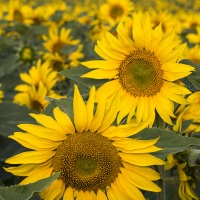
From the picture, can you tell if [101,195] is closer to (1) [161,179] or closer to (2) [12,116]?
(1) [161,179]

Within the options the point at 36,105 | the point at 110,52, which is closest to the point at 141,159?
the point at 110,52

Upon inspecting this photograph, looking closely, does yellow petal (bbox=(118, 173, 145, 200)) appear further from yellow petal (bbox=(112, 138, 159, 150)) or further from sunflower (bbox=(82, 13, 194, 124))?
sunflower (bbox=(82, 13, 194, 124))

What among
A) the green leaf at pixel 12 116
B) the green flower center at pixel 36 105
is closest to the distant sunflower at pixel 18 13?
the green flower center at pixel 36 105

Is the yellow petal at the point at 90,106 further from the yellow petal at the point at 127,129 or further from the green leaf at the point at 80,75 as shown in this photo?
the green leaf at the point at 80,75

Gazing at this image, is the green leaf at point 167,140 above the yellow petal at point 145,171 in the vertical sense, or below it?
above

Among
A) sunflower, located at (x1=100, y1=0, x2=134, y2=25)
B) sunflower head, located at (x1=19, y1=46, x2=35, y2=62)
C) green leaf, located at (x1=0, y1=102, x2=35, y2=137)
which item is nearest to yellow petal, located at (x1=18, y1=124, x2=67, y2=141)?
green leaf, located at (x1=0, y1=102, x2=35, y2=137)

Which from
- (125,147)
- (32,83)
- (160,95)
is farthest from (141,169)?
(32,83)

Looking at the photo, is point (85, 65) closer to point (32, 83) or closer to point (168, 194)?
point (168, 194)
